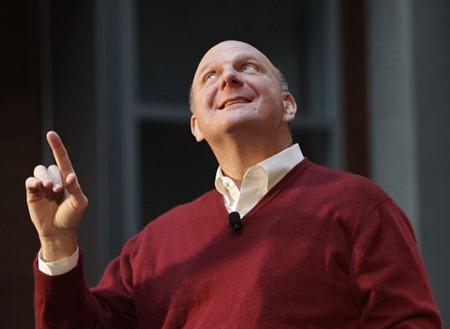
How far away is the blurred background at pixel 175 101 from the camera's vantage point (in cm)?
465

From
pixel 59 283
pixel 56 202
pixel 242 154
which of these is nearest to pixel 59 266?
pixel 59 283

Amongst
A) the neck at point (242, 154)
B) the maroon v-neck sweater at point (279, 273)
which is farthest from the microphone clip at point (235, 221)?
the neck at point (242, 154)

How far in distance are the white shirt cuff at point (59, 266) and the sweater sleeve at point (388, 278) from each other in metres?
0.75

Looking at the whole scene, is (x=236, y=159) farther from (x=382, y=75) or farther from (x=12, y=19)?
(x=382, y=75)

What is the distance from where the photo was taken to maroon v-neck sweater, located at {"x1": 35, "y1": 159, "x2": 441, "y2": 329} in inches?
102

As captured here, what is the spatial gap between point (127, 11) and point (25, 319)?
151 cm

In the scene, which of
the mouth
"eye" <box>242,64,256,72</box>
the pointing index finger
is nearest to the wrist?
the pointing index finger

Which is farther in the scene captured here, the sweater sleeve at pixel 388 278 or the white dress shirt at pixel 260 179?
the white dress shirt at pixel 260 179

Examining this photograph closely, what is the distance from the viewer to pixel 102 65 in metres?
4.72

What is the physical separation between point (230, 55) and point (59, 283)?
832 millimetres

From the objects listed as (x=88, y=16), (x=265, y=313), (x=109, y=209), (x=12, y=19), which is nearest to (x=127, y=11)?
(x=88, y=16)

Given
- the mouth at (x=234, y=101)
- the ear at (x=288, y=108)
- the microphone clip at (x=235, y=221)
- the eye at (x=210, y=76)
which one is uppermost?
the eye at (x=210, y=76)

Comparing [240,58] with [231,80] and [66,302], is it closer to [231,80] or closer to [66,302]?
[231,80]

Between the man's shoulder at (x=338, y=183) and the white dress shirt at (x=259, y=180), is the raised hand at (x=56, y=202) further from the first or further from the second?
the man's shoulder at (x=338, y=183)
